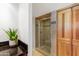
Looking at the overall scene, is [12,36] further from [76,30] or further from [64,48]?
[76,30]

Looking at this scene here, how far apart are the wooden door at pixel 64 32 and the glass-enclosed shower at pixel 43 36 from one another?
0.34 ft

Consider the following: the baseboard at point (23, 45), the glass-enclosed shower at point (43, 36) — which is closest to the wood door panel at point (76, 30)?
the glass-enclosed shower at point (43, 36)

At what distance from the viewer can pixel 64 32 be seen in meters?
1.15

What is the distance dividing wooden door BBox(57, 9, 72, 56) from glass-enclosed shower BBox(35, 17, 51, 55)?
103 mm

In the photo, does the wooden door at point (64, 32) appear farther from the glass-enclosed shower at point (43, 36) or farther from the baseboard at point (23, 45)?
the baseboard at point (23, 45)

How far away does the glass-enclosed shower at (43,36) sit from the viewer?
47.8 inches

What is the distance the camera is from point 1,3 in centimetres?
121

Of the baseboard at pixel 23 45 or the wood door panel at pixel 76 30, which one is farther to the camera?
the baseboard at pixel 23 45

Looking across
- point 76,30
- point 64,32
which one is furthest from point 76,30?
point 64,32

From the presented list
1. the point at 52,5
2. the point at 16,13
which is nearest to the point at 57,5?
the point at 52,5

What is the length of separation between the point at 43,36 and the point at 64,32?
8.6 inches

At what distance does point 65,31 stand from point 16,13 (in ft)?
1.73

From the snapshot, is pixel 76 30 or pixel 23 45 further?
pixel 23 45

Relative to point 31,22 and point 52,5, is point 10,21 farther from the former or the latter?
point 52,5
